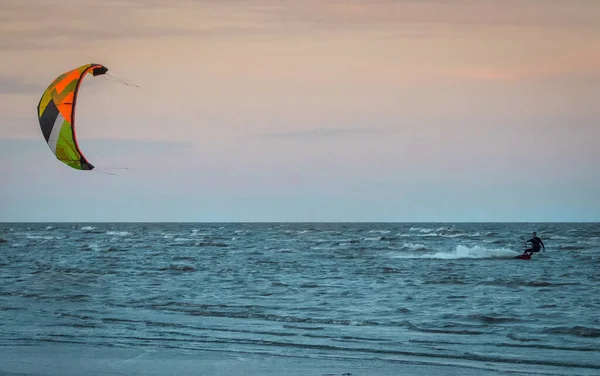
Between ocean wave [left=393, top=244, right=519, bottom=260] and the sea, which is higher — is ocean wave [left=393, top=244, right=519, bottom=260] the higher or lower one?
the higher one

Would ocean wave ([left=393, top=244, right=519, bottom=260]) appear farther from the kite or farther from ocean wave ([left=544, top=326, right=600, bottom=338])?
ocean wave ([left=544, top=326, right=600, bottom=338])

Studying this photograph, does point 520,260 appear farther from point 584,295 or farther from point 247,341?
point 247,341

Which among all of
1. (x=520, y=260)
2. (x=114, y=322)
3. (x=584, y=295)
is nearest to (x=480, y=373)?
(x=114, y=322)

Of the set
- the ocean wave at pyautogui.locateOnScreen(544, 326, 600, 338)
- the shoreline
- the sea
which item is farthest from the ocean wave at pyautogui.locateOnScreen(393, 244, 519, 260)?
the shoreline

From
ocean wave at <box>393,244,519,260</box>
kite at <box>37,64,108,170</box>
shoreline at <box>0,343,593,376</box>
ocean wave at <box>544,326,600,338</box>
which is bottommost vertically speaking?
shoreline at <box>0,343,593,376</box>

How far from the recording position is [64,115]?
16.9 meters

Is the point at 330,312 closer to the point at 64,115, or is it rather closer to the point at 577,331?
the point at 577,331

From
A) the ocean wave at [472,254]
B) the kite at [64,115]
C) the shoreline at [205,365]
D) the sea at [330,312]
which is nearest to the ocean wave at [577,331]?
the sea at [330,312]

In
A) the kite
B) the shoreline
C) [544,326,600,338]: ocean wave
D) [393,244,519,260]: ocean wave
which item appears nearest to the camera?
the shoreline

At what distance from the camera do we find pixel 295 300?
16875mm

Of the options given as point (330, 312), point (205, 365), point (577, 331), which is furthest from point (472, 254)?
point (205, 365)

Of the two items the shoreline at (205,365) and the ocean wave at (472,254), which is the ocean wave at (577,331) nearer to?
the shoreline at (205,365)

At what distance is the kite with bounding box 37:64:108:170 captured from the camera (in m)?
16.8

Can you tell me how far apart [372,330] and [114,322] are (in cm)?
434
